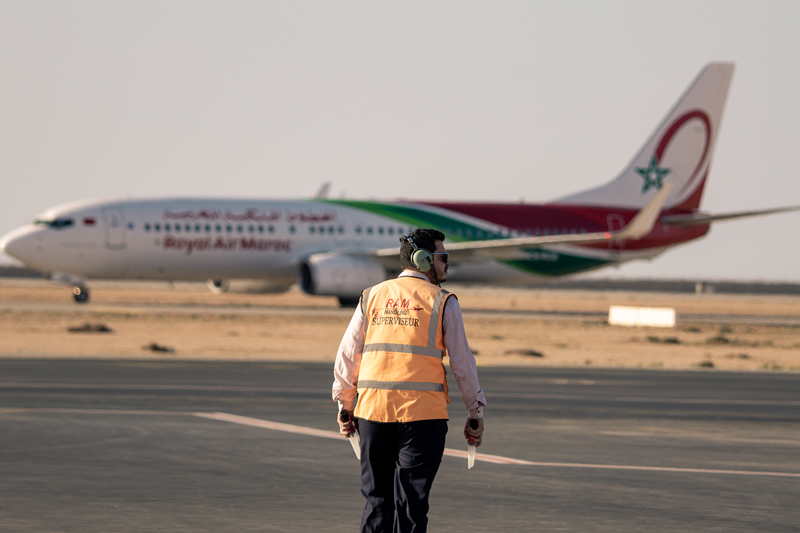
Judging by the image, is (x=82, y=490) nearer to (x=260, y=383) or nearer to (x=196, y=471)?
(x=196, y=471)

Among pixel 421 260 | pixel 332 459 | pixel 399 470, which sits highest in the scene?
pixel 421 260

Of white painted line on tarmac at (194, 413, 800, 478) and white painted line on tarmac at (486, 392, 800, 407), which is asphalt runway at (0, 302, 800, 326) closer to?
white painted line on tarmac at (486, 392, 800, 407)

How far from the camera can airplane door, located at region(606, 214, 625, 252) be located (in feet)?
166

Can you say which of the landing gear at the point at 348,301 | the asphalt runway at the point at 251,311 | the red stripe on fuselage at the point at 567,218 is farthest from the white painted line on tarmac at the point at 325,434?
the red stripe on fuselage at the point at 567,218

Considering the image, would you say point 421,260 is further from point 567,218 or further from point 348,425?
point 567,218

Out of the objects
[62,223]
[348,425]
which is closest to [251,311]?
[62,223]

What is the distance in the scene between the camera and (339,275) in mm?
43406

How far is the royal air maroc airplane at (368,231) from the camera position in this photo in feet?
139

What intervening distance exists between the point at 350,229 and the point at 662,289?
8495cm

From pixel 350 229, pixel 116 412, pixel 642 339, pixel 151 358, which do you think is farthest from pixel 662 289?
pixel 116 412

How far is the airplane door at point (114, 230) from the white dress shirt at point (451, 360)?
36222 mm

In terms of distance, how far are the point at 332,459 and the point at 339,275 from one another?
104 feet

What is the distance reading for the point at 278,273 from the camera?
45.4m

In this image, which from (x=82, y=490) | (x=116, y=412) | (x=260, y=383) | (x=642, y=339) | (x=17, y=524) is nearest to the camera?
(x=17, y=524)
